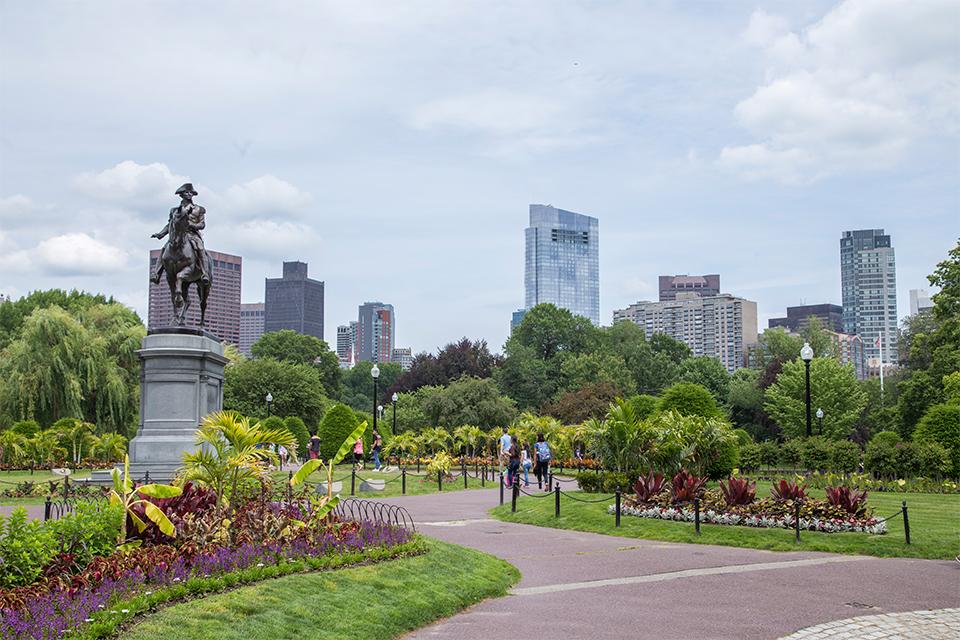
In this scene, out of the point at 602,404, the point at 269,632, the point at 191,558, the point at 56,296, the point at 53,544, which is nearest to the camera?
the point at 269,632

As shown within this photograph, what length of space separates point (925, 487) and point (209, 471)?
22.3 meters

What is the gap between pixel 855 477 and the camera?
25891 mm

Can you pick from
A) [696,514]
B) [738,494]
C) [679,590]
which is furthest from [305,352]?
[679,590]

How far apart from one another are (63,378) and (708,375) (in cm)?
5868

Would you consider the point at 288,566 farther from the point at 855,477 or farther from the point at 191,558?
the point at 855,477

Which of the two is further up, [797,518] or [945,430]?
[945,430]

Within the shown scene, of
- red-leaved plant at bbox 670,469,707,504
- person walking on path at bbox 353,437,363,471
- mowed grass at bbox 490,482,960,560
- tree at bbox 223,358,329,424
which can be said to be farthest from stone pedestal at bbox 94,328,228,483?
tree at bbox 223,358,329,424

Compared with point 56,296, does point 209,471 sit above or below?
below

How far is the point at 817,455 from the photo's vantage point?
100 feet

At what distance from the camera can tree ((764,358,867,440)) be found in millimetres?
64500

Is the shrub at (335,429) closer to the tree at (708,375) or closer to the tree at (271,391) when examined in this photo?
the tree at (271,391)

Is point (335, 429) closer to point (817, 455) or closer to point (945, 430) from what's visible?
point (817, 455)

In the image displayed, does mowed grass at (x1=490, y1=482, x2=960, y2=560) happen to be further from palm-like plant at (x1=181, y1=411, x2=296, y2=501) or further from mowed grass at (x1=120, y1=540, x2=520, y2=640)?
palm-like plant at (x1=181, y1=411, x2=296, y2=501)

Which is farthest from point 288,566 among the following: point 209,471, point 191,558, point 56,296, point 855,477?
point 56,296
